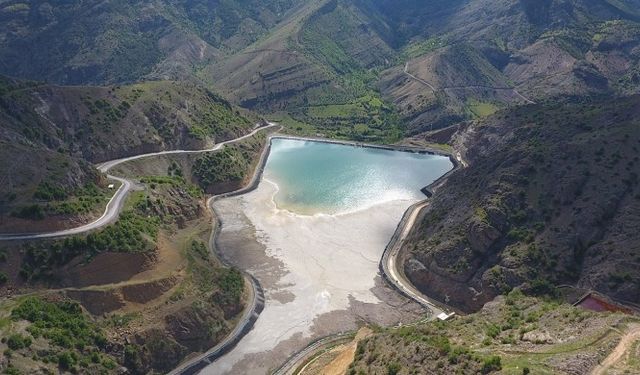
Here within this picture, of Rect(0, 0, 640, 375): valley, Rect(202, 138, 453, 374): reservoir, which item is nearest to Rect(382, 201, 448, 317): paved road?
Rect(0, 0, 640, 375): valley

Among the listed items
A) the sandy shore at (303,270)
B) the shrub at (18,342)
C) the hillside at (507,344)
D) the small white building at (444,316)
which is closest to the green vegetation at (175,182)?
the sandy shore at (303,270)

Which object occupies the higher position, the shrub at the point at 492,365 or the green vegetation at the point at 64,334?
the shrub at the point at 492,365

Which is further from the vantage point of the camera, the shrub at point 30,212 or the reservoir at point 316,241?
the reservoir at point 316,241

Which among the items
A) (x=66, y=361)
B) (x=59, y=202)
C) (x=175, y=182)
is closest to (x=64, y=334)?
(x=66, y=361)

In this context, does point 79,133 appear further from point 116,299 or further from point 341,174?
point 341,174

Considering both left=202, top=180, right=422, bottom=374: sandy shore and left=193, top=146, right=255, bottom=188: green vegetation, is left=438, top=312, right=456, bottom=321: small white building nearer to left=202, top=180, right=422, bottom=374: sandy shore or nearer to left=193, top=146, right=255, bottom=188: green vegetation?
left=202, top=180, right=422, bottom=374: sandy shore

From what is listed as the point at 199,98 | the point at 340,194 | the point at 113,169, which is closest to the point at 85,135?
the point at 113,169

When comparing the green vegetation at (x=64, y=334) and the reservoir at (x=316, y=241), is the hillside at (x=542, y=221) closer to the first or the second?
the reservoir at (x=316, y=241)
